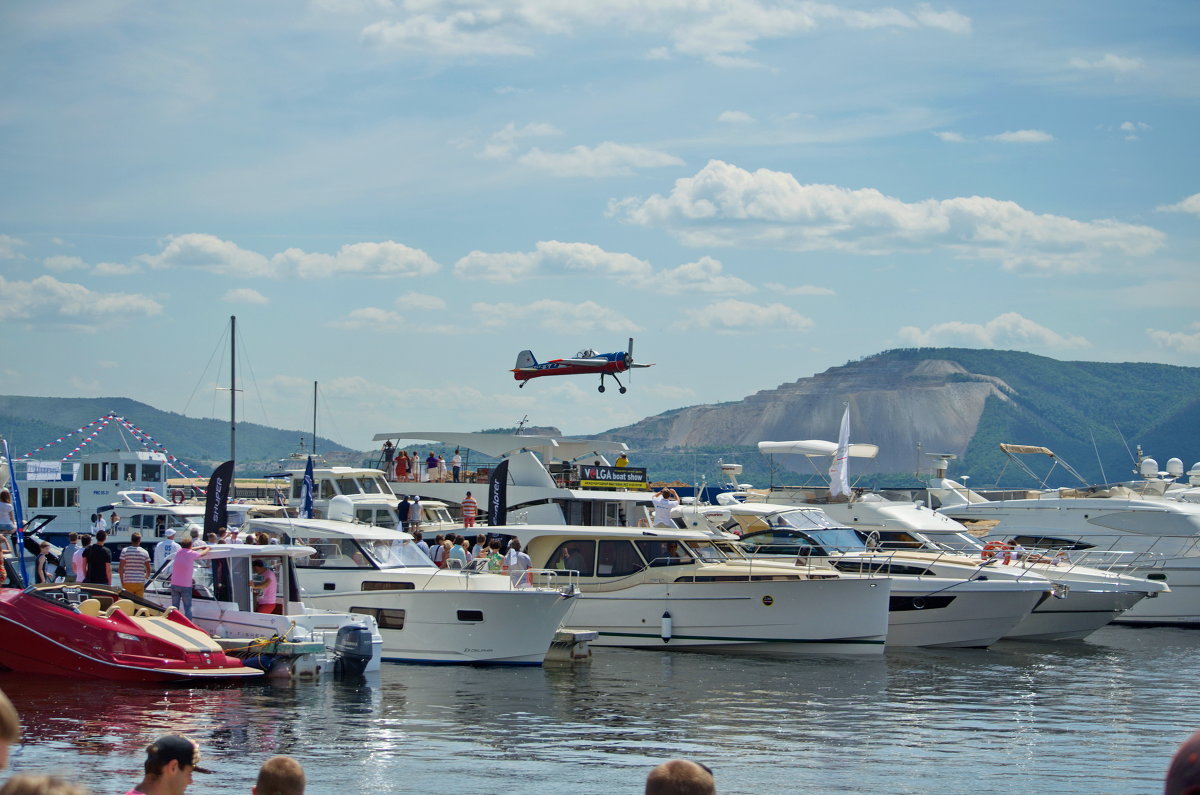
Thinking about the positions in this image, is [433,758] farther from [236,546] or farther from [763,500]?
[763,500]

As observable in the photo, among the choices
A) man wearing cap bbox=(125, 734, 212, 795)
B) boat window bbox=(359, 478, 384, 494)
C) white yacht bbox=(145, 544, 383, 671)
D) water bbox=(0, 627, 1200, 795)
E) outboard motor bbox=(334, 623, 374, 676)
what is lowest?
water bbox=(0, 627, 1200, 795)

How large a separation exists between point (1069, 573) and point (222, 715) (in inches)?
753

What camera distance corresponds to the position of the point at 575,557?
83.5 feet

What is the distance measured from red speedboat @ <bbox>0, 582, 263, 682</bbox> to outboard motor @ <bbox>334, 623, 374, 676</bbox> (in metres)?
1.46

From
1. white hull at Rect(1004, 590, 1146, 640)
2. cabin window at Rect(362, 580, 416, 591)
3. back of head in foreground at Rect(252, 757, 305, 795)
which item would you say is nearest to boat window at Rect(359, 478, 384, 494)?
cabin window at Rect(362, 580, 416, 591)

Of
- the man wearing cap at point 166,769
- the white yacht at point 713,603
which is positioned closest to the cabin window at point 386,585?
the white yacht at point 713,603

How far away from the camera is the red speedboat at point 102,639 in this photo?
18312 mm

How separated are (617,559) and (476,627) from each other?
14.5 feet

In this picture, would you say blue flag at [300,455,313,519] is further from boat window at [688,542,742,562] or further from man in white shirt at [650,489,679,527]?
boat window at [688,542,742,562]

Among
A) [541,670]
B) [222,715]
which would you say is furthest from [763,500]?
[222,715]

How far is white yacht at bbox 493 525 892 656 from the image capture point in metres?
24.3

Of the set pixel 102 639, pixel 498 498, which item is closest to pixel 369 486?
pixel 498 498

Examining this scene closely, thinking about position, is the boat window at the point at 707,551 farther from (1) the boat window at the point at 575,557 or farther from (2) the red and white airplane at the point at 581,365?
(2) the red and white airplane at the point at 581,365

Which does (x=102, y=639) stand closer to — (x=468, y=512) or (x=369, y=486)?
(x=468, y=512)
